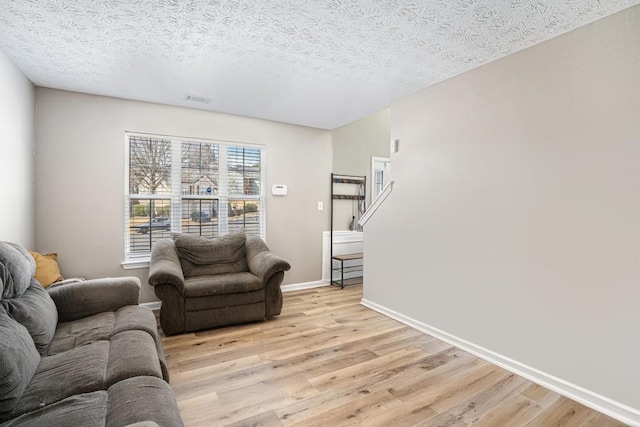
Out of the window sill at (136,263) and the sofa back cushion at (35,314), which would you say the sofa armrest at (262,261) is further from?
the sofa back cushion at (35,314)

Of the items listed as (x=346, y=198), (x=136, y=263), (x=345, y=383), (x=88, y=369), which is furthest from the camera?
(x=346, y=198)

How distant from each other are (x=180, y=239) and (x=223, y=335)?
128 centimetres

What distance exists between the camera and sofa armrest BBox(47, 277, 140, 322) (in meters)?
2.22

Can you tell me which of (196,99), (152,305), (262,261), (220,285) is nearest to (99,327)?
(220,285)

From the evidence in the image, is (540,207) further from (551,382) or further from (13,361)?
(13,361)

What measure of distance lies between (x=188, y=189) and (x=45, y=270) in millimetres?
1626

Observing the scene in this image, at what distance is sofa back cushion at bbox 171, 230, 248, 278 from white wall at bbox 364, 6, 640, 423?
2050 mm

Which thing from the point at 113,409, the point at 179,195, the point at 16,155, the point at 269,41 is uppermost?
the point at 269,41

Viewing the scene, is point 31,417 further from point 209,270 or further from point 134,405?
point 209,270

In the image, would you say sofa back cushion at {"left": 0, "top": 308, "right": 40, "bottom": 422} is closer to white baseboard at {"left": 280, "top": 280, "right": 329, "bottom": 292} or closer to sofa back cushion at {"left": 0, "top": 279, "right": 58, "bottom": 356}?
sofa back cushion at {"left": 0, "top": 279, "right": 58, "bottom": 356}

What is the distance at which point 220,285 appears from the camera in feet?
10.4

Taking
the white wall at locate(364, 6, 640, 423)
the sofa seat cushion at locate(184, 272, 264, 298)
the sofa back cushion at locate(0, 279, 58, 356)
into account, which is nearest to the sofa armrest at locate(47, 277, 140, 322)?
the sofa back cushion at locate(0, 279, 58, 356)

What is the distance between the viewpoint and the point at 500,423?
1782 mm

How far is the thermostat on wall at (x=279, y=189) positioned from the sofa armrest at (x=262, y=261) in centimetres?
77
